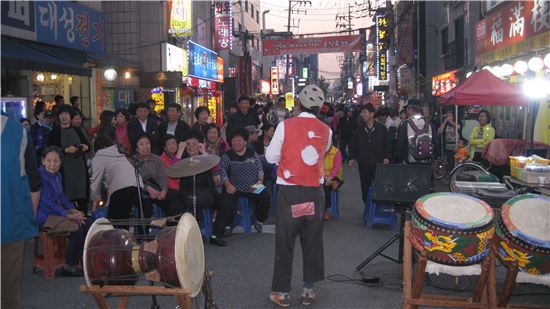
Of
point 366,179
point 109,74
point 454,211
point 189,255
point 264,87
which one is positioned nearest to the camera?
point 189,255

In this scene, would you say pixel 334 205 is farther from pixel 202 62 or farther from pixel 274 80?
pixel 274 80

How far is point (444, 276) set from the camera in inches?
244

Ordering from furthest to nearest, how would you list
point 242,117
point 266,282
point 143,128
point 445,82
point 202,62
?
point 202,62
point 445,82
point 242,117
point 143,128
point 266,282

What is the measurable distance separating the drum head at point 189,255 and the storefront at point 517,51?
23.7 ft

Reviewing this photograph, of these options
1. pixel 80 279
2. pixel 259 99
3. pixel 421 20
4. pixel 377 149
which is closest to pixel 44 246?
pixel 80 279

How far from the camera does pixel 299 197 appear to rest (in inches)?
204

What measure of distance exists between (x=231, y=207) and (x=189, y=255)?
13.2ft

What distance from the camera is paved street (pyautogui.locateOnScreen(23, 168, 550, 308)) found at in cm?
541

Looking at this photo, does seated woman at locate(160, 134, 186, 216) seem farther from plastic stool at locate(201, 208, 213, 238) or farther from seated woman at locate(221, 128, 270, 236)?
seated woman at locate(221, 128, 270, 236)

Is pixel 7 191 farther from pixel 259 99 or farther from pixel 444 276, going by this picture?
pixel 259 99

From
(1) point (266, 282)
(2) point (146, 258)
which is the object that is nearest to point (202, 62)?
(1) point (266, 282)

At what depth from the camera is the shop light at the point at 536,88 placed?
30.6ft

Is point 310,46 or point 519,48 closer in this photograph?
point 519,48

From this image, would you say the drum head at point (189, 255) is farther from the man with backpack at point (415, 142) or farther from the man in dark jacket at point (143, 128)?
the man with backpack at point (415, 142)
